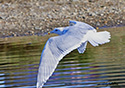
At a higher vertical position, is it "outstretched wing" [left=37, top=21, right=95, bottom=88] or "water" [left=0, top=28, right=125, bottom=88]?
"outstretched wing" [left=37, top=21, right=95, bottom=88]

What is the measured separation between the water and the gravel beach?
4.46 meters

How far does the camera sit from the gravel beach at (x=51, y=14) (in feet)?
56.4

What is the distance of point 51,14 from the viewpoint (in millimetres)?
18312

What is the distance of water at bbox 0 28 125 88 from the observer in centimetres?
773

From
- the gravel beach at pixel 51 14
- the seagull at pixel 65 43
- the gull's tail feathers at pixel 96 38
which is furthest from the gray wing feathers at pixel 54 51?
the gravel beach at pixel 51 14

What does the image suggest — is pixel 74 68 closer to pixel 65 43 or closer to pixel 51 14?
pixel 65 43

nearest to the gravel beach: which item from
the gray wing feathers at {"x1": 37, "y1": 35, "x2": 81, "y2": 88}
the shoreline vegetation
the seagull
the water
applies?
the shoreline vegetation

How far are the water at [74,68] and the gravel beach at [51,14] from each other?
4.46m

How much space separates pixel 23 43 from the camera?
1398 centimetres

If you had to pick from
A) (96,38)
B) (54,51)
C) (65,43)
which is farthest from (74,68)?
(54,51)

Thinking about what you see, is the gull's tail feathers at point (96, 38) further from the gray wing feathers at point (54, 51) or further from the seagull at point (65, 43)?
the gray wing feathers at point (54, 51)

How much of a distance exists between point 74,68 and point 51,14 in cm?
942

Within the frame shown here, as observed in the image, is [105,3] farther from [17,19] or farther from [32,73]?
[32,73]

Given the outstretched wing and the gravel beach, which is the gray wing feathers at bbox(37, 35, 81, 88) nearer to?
the outstretched wing
